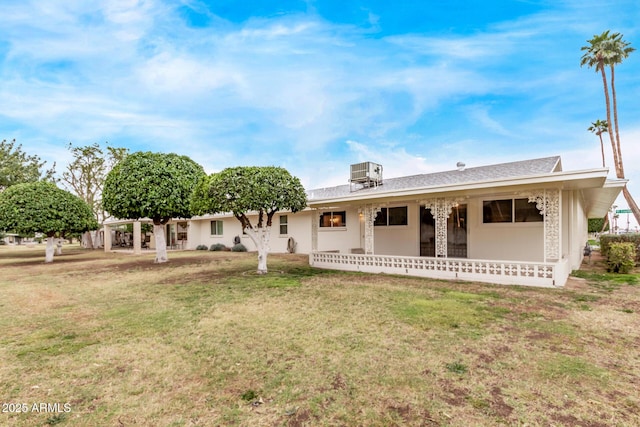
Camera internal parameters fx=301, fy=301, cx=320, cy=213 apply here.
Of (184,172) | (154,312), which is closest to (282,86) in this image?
(184,172)

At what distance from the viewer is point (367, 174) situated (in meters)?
15.7

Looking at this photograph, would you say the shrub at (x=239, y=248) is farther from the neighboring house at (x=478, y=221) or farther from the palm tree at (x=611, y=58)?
the palm tree at (x=611, y=58)

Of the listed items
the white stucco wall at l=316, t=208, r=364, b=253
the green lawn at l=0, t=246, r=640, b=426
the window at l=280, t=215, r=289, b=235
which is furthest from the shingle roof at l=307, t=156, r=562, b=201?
the window at l=280, t=215, r=289, b=235

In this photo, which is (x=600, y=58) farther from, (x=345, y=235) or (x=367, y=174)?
(x=345, y=235)

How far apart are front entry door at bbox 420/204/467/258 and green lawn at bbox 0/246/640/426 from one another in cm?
439

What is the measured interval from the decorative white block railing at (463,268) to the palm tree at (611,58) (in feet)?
59.0

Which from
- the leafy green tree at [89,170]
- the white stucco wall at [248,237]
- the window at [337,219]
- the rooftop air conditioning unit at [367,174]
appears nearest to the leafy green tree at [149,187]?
the white stucco wall at [248,237]

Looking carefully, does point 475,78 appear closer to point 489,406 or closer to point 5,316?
point 489,406

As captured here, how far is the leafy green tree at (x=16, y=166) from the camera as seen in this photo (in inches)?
885

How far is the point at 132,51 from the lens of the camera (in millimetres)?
11359

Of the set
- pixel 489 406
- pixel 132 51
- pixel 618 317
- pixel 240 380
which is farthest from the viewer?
pixel 132 51

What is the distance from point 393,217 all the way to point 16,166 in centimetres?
2885

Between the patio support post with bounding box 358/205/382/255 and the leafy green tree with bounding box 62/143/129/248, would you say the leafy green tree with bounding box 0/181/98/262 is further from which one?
the patio support post with bounding box 358/205/382/255

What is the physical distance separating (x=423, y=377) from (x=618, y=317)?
441 centimetres
